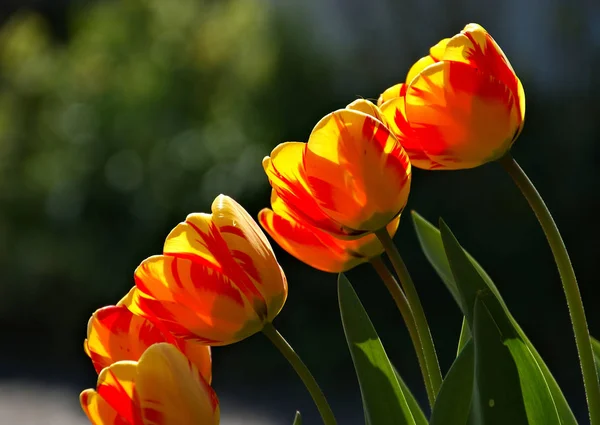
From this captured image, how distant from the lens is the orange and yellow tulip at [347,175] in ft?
1.49

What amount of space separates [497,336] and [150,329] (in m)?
0.17

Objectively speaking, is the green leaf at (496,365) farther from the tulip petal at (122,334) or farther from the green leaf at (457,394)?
the tulip petal at (122,334)

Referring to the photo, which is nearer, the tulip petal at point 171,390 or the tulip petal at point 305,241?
the tulip petal at point 171,390

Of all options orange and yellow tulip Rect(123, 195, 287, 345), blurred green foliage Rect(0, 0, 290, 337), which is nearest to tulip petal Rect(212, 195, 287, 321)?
orange and yellow tulip Rect(123, 195, 287, 345)

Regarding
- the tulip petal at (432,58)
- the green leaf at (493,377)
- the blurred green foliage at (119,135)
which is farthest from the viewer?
the blurred green foliage at (119,135)

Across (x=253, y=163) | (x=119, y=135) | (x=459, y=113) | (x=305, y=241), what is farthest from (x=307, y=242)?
(x=119, y=135)

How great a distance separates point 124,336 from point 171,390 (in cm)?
6

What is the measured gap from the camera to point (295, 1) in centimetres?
353

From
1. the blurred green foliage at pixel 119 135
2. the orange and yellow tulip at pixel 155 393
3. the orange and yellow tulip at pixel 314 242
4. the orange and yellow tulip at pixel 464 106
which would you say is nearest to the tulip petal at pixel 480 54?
the orange and yellow tulip at pixel 464 106

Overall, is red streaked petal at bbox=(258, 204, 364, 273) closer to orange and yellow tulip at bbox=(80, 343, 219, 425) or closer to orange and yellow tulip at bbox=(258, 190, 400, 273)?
orange and yellow tulip at bbox=(258, 190, 400, 273)

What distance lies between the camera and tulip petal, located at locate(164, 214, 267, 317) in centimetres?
47

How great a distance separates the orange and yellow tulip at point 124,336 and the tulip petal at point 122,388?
34 mm

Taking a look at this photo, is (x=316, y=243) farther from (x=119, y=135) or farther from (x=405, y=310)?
(x=119, y=135)

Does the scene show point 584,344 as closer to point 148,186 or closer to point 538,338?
point 538,338
